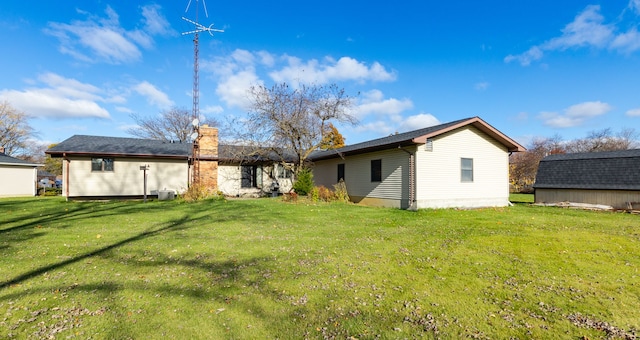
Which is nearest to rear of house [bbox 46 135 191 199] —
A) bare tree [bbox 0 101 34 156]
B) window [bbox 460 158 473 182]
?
window [bbox 460 158 473 182]

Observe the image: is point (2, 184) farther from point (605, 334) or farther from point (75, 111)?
point (605, 334)

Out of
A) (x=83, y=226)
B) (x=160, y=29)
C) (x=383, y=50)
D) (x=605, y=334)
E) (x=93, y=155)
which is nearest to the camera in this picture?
(x=605, y=334)

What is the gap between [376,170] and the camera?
14.4 m

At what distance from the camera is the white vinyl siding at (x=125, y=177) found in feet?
54.4

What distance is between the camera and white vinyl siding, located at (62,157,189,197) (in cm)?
1659

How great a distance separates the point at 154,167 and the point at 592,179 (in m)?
22.5

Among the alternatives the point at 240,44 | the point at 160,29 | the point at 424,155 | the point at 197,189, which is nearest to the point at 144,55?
the point at 160,29

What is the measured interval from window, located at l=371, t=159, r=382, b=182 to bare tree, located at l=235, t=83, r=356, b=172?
443cm

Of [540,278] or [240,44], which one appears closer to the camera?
[540,278]

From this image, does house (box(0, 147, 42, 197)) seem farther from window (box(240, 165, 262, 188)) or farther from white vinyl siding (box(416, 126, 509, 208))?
white vinyl siding (box(416, 126, 509, 208))

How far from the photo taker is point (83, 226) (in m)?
8.07

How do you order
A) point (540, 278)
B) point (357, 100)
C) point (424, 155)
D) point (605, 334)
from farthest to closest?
point (357, 100) → point (424, 155) → point (540, 278) → point (605, 334)

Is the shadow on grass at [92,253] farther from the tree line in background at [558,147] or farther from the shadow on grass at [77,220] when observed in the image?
the tree line in background at [558,147]

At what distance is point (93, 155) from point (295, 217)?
13.5 m
